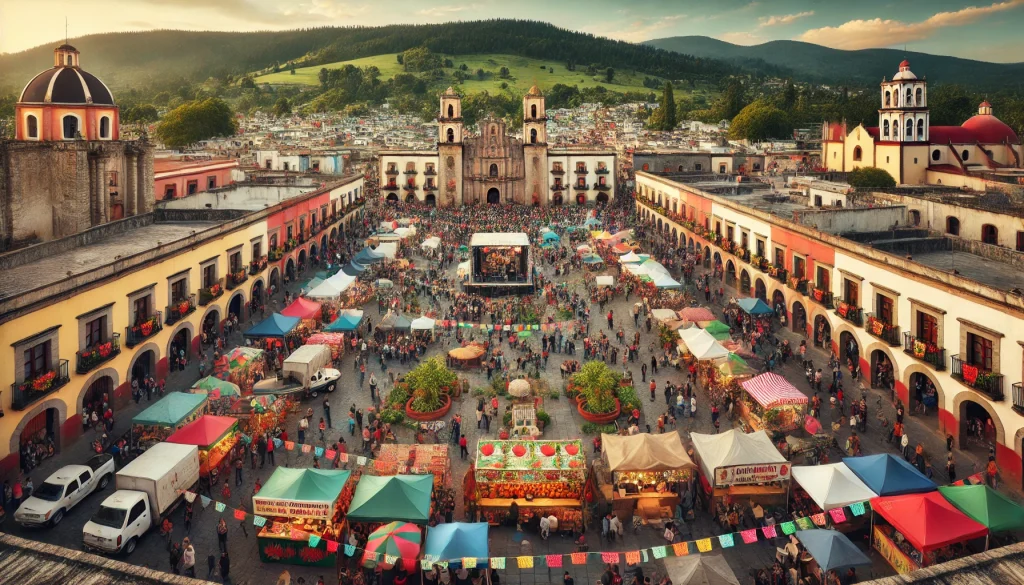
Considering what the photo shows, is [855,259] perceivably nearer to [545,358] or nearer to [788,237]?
[788,237]

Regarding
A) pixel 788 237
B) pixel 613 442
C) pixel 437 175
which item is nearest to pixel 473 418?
pixel 613 442

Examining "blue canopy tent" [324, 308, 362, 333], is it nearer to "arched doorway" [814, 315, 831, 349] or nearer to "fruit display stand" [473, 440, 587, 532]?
"fruit display stand" [473, 440, 587, 532]

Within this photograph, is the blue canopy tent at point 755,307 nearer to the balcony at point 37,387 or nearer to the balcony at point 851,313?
the balcony at point 851,313

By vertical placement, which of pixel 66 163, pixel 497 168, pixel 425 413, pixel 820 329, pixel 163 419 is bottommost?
pixel 425 413

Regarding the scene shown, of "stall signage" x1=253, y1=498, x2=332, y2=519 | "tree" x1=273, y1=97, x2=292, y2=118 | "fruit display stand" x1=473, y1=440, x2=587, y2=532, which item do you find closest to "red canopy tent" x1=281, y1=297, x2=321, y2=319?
"stall signage" x1=253, y1=498, x2=332, y2=519

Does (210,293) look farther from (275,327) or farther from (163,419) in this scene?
(163,419)

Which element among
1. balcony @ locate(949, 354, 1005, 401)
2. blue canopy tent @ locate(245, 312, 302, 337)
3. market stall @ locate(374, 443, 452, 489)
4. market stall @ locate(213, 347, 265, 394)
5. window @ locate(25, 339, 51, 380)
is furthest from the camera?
blue canopy tent @ locate(245, 312, 302, 337)

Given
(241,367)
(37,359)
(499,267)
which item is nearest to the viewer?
(37,359)

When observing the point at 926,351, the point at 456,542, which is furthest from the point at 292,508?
the point at 926,351
